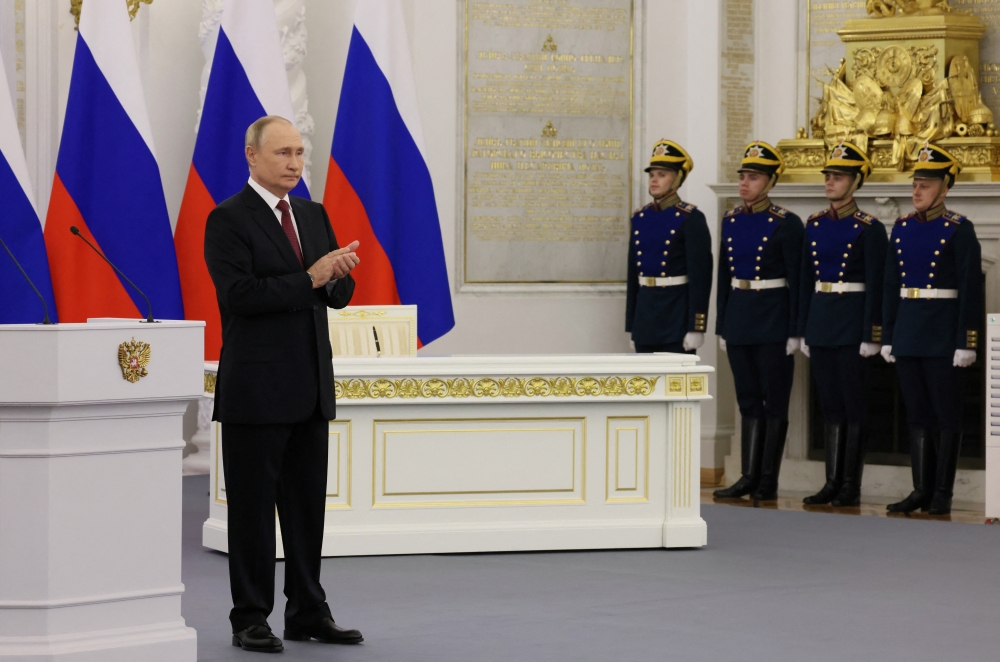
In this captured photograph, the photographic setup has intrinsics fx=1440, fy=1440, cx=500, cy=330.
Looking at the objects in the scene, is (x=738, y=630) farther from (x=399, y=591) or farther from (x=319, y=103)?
(x=319, y=103)

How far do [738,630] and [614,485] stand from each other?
1380mm

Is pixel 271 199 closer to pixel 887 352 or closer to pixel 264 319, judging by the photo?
pixel 264 319

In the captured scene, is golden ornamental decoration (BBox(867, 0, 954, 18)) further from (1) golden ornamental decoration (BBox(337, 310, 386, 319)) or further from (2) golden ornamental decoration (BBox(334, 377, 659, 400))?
(1) golden ornamental decoration (BBox(337, 310, 386, 319))

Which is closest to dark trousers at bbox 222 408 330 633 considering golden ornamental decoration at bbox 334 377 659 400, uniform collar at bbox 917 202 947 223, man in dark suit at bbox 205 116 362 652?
man in dark suit at bbox 205 116 362 652

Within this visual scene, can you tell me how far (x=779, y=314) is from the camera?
6.73 meters

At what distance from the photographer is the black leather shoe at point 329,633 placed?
12.0 ft

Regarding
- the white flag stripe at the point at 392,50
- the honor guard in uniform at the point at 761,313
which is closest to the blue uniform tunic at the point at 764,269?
the honor guard in uniform at the point at 761,313

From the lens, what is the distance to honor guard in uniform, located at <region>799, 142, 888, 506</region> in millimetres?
6496

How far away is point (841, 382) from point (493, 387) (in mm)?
2171

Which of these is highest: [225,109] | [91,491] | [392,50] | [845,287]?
[392,50]

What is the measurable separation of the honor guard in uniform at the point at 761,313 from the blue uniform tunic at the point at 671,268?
5.1 inches

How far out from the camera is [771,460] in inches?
266

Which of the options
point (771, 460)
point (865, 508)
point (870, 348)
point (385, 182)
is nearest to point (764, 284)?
point (870, 348)

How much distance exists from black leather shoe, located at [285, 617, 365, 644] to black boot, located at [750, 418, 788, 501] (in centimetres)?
340
